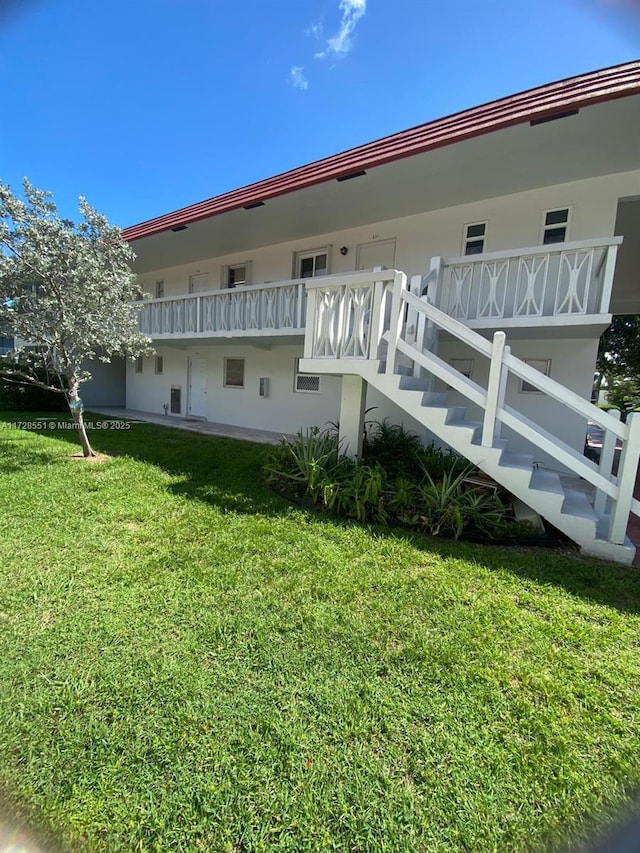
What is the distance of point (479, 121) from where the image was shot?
5.43 metres

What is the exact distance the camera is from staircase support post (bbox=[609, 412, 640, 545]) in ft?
11.3

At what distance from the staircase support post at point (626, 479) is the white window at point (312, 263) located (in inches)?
296

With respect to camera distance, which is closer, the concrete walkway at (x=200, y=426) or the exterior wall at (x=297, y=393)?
the exterior wall at (x=297, y=393)

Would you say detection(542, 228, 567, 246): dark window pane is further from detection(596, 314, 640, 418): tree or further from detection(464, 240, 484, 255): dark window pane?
detection(596, 314, 640, 418): tree

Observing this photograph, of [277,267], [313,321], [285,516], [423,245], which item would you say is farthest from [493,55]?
[285,516]

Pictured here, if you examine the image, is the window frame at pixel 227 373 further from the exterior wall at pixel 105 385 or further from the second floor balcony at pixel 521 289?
the exterior wall at pixel 105 385

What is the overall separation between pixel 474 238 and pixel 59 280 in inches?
297

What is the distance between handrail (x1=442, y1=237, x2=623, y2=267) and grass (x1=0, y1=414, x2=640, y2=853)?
446cm

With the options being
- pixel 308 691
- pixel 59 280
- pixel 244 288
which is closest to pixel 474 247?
pixel 244 288

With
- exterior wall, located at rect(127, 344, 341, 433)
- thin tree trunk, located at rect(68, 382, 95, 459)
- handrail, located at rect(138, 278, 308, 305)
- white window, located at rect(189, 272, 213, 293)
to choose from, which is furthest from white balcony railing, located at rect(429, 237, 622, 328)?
white window, located at rect(189, 272, 213, 293)

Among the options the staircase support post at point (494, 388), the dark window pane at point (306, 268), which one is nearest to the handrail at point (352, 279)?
the staircase support post at point (494, 388)

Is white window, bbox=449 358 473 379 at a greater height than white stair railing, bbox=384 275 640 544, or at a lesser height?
greater

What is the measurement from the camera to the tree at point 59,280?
5340mm

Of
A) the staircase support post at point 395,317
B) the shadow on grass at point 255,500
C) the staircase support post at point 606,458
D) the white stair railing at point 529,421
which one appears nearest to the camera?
the shadow on grass at point 255,500
